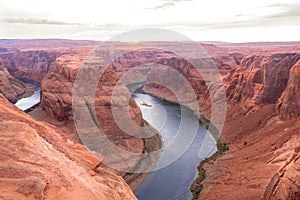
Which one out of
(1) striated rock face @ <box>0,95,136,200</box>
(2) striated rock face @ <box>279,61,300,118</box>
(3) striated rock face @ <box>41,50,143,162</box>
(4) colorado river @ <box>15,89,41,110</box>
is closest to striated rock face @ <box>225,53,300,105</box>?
(2) striated rock face @ <box>279,61,300,118</box>

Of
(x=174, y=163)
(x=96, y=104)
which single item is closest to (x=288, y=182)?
(x=174, y=163)

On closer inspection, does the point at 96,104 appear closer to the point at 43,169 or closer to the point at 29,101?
the point at 43,169

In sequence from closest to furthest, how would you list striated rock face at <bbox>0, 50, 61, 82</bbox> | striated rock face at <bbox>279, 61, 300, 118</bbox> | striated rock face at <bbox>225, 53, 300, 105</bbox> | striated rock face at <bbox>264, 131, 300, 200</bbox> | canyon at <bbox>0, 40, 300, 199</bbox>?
canyon at <bbox>0, 40, 300, 199</bbox> < striated rock face at <bbox>264, 131, 300, 200</bbox> < striated rock face at <bbox>279, 61, 300, 118</bbox> < striated rock face at <bbox>225, 53, 300, 105</bbox> < striated rock face at <bbox>0, 50, 61, 82</bbox>

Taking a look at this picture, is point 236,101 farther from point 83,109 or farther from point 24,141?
point 24,141

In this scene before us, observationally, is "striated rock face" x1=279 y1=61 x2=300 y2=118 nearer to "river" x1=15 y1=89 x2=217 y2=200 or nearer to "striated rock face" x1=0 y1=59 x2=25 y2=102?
"river" x1=15 y1=89 x2=217 y2=200

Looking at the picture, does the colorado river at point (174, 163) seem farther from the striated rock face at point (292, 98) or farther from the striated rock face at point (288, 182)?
the striated rock face at point (292, 98)

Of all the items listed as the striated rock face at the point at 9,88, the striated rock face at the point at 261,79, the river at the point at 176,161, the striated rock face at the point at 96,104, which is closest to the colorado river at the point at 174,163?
the river at the point at 176,161
